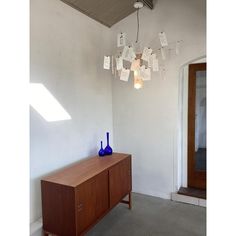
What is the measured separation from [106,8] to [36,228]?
3.05m

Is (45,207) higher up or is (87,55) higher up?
(87,55)

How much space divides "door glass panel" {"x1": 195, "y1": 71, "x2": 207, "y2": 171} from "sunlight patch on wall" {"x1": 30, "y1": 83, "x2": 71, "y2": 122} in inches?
85.4

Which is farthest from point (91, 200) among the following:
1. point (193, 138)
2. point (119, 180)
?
point (193, 138)

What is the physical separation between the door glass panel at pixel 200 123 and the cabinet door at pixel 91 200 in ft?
6.09

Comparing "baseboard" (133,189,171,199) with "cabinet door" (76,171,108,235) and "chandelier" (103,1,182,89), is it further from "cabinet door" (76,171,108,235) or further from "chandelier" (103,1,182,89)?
"chandelier" (103,1,182,89)

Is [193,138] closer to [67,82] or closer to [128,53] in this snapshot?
[128,53]

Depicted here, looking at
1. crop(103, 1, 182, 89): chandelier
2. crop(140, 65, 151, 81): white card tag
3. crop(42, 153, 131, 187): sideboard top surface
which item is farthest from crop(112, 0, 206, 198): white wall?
crop(42, 153, 131, 187): sideboard top surface

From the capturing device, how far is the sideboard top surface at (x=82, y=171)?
2385 millimetres

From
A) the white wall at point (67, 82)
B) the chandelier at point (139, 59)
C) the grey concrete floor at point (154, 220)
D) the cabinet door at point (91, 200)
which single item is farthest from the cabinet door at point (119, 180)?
the chandelier at point (139, 59)
